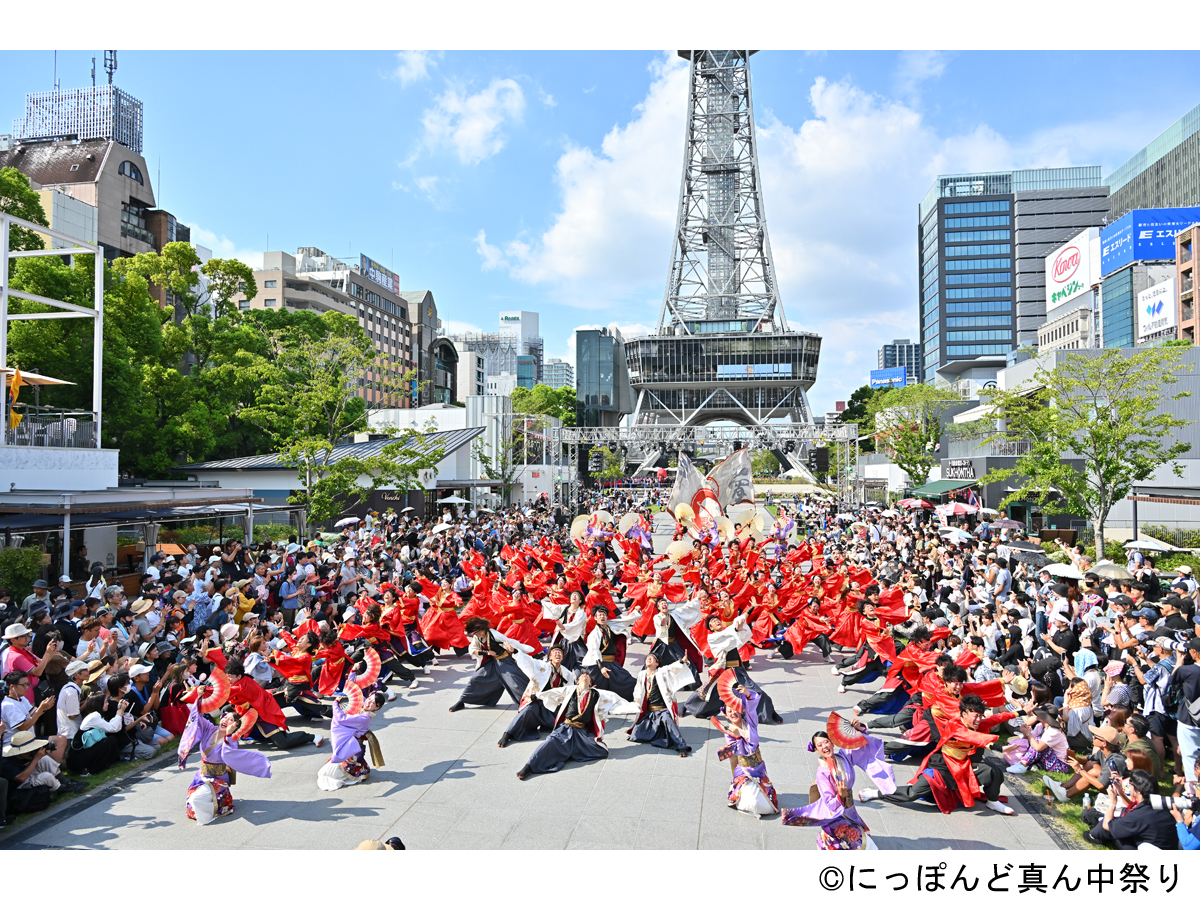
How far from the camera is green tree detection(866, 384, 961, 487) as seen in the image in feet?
130

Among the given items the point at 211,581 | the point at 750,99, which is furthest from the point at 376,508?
the point at 750,99

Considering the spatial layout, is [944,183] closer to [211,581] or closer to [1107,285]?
[1107,285]

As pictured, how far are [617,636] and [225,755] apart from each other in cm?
529

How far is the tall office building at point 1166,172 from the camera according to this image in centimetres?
9125

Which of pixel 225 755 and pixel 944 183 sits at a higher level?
pixel 944 183

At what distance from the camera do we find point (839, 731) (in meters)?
6.12

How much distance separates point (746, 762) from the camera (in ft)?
22.6

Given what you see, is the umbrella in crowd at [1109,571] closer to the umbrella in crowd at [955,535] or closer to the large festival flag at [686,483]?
the umbrella in crowd at [955,535]

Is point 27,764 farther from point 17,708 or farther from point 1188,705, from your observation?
point 1188,705

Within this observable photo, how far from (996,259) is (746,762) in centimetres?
13375

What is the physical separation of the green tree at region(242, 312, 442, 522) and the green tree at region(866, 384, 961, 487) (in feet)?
81.8

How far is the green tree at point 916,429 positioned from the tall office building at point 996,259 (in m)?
82.7

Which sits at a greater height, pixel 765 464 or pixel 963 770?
pixel 765 464

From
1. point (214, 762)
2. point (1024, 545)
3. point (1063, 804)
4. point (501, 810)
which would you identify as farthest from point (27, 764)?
point (1024, 545)
